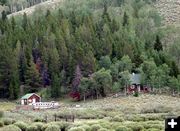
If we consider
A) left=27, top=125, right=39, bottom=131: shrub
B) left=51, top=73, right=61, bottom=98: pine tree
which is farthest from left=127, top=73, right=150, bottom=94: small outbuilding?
left=27, top=125, right=39, bottom=131: shrub

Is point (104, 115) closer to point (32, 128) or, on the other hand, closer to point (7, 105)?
point (32, 128)

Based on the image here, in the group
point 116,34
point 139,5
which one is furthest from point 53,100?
point 139,5

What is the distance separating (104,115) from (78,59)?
111ft

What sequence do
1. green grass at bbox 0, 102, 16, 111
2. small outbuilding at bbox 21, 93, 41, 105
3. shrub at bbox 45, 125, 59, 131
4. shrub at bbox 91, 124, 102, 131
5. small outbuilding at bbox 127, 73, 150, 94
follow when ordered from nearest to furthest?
shrub at bbox 91, 124, 102, 131 < shrub at bbox 45, 125, 59, 131 < green grass at bbox 0, 102, 16, 111 < small outbuilding at bbox 21, 93, 41, 105 < small outbuilding at bbox 127, 73, 150, 94

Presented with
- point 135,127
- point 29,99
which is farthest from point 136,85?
point 135,127

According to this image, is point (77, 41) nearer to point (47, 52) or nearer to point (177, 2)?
point (47, 52)

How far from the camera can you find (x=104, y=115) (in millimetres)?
59406

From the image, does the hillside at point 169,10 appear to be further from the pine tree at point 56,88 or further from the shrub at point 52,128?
the shrub at point 52,128

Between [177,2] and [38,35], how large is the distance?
3307 inches

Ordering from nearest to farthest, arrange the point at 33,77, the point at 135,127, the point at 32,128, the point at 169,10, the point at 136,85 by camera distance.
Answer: the point at 135,127 → the point at 32,128 → the point at 136,85 → the point at 33,77 → the point at 169,10

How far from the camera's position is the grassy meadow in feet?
138

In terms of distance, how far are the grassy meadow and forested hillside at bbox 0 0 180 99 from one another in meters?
4.73

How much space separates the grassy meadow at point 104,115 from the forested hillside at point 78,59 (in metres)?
4.73

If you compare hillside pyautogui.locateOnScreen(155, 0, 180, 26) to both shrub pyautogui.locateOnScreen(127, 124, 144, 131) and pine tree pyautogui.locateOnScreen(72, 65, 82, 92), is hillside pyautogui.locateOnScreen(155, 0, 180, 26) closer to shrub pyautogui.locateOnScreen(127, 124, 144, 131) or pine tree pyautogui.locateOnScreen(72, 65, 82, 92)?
pine tree pyautogui.locateOnScreen(72, 65, 82, 92)
